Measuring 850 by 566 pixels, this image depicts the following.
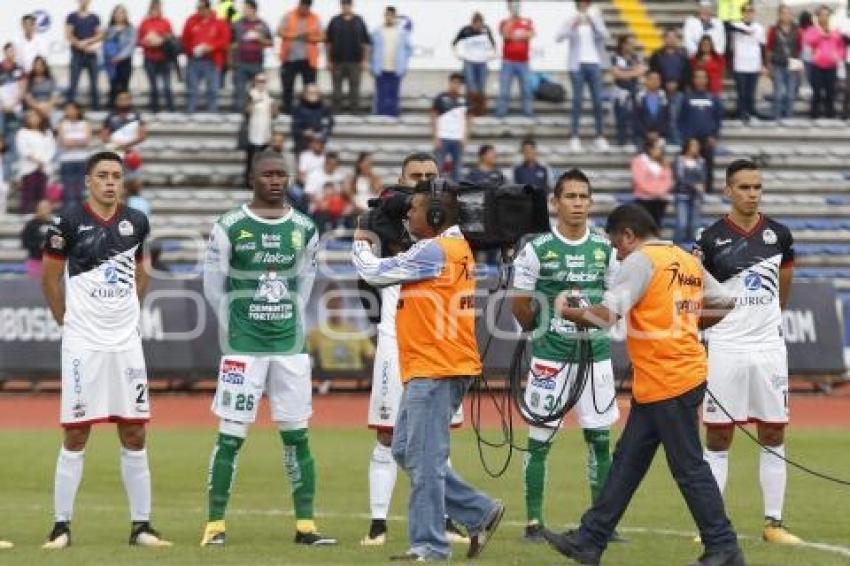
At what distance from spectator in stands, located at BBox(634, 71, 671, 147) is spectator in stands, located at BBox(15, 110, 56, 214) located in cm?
924

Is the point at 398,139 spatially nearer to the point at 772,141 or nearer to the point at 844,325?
the point at 772,141

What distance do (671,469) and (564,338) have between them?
2231mm

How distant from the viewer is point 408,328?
1405cm

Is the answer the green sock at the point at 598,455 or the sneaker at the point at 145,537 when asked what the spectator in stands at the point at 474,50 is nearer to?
the green sock at the point at 598,455

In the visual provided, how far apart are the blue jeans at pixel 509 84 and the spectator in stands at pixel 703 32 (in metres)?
2.73

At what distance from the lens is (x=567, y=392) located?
15.6 meters

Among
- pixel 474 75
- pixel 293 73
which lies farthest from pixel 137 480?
pixel 474 75

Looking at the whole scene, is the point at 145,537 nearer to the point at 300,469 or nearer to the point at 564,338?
the point at 300,469

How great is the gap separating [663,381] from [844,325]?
644 inches

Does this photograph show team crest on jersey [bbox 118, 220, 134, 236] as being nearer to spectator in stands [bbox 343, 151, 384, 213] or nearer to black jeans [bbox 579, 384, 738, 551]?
black jeans [bbox 579, 384, 738, 551]

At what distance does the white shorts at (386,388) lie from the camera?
15625 mm

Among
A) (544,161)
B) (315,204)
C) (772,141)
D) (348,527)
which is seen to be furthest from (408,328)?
(772,141)

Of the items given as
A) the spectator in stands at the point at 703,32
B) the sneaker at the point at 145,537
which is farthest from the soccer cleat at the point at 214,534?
the spectator in stands at the point at 703,32

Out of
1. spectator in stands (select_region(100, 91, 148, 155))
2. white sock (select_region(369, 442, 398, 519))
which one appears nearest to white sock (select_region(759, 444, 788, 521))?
white sock (select_region(369, 442, 398, 519))
